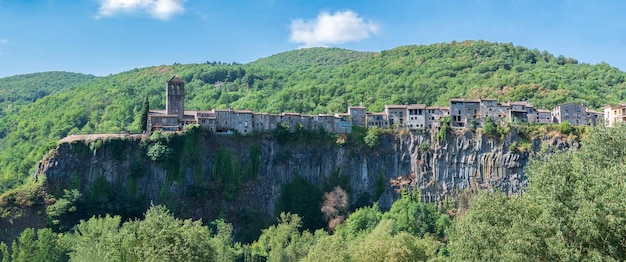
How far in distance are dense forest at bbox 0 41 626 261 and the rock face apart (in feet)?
12.9

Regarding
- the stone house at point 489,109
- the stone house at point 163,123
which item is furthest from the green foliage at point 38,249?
the stone house at point 489,109

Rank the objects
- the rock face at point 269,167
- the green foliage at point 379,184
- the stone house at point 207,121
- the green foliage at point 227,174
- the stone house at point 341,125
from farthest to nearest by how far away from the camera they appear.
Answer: the stone house at point 341,125 < the green foliage at point 379,184 < the stone house at point 207,121 < the green foliage at point 227,174 < the rock face at point 269,167

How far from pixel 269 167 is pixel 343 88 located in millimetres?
49398

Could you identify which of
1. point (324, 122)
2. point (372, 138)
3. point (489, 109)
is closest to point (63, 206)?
point (324, 122)

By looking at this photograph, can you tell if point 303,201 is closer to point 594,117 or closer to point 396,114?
point 396,114

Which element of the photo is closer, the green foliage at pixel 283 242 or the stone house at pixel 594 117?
the green foliage at pixel 283 242

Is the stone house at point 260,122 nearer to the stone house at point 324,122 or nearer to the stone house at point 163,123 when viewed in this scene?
the stone house at point 324,122

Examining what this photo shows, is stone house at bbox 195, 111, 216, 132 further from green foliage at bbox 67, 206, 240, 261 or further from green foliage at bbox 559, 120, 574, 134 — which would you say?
green foliage at bbox 559, 120, 574, 134

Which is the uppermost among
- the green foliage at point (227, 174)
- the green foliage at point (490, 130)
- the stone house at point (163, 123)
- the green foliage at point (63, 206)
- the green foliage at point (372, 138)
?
the stone house at point (163, 123)

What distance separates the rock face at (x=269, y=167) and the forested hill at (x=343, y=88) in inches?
948

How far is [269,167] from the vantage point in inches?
3910

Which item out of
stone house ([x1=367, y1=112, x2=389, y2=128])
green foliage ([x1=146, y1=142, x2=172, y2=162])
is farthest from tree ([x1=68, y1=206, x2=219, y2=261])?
stone house ([x1=367, y1=112, x2=389, y2=128])

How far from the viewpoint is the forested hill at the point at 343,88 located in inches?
4988

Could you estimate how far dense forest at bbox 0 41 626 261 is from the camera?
3516 cm
